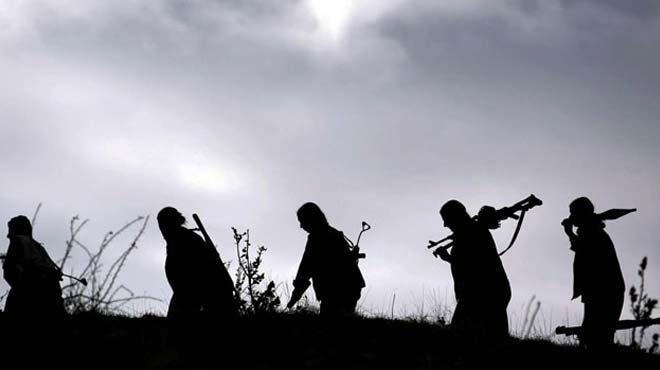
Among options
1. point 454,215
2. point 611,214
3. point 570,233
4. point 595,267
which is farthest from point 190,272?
point 611,214

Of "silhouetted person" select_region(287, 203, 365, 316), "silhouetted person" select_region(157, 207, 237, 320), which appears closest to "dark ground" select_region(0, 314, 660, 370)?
"silhouetted person" select_region(157, 207, 237, 320)

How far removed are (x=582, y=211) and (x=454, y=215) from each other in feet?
5.28

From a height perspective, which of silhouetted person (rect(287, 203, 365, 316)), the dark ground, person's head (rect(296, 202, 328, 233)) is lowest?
the dark ground

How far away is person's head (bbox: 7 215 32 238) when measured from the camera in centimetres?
1243

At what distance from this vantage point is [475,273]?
12.1 meters

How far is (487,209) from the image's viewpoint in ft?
40.6

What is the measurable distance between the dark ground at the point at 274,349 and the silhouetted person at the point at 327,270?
240 centimetres

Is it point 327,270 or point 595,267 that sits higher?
point 327,270

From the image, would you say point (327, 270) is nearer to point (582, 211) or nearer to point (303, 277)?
point (303, 277)

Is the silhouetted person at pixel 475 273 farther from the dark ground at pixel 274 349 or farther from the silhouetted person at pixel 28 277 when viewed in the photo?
the silhouetted person at pixel 28 277

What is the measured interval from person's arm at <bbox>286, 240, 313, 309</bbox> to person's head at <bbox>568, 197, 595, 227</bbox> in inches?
147

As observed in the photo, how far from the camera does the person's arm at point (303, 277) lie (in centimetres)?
1306

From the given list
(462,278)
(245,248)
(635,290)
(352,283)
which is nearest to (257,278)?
(245,248)

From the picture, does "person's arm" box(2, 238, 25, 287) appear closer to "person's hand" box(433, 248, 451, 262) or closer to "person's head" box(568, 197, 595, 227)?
"person's hand" box(433, 248, 451, 262)
